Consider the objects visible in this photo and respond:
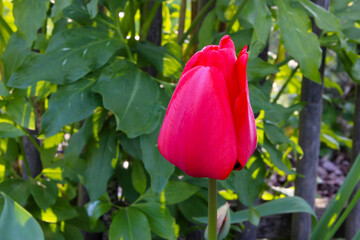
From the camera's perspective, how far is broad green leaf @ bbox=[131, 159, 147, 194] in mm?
1063

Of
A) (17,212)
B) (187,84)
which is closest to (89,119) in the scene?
(17,212)

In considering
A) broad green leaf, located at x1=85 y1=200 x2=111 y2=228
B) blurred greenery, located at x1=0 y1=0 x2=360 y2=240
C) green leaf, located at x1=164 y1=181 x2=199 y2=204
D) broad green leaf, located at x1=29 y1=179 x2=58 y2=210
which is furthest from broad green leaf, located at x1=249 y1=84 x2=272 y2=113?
broad green leaf, located at x1=29 y1=179 x2=58 y2=210

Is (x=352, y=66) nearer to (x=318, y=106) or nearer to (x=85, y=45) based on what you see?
(x=318, y=106)

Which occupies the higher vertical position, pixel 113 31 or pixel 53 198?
pixel 113 31

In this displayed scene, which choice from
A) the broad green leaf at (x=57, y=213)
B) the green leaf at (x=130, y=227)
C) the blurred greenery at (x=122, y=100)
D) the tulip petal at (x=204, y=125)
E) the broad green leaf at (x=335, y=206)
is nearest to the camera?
the tulip petal at (x=204, y=125)

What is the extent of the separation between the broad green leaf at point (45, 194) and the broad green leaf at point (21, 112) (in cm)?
15

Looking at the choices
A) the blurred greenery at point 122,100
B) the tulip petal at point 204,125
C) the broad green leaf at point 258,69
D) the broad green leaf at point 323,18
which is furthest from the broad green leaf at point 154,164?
the tulip petal at point 204,125

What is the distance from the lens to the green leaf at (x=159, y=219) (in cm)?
96

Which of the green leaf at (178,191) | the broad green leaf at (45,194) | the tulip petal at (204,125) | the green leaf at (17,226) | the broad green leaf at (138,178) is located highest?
the tulip petal at (204,125)

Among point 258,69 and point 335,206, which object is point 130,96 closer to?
point 258,69

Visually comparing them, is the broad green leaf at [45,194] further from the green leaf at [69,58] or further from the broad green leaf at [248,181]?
the broad green leaf at [248,181]

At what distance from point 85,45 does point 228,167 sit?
2.09ft

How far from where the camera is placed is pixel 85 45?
38.1 inches

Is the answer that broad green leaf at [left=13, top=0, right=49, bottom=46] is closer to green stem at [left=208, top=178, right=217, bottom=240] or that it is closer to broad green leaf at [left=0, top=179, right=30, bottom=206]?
broad green leaf at [left=0, top=179, right=30, bottom=206]
